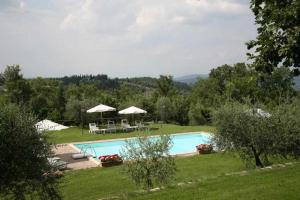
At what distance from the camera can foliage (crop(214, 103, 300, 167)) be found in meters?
A: 13.2

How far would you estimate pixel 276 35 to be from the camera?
4945 mm

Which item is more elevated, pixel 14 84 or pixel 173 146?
pixel 14 84

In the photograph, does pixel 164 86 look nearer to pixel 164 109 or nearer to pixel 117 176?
pixel 164 109

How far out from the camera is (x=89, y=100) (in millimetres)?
36000

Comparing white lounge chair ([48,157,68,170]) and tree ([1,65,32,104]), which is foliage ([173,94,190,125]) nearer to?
tree ([1,65,32,104])

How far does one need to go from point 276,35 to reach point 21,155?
598 centimetres

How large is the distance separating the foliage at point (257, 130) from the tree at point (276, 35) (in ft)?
26.9

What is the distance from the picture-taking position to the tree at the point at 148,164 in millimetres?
11398

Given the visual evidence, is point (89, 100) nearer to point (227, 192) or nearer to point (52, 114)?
point (52, 114)

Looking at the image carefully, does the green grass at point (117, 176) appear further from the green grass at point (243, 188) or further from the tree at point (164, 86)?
the tree at point (164, 86)

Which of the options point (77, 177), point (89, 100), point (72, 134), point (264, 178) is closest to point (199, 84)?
point (89, 100)

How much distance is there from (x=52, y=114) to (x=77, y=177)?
22253mm

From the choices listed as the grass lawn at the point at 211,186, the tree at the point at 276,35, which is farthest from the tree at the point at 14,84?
the tree at the point at 276,35

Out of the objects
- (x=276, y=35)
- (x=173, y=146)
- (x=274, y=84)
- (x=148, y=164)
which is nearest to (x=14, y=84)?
(x=173, y=146)
